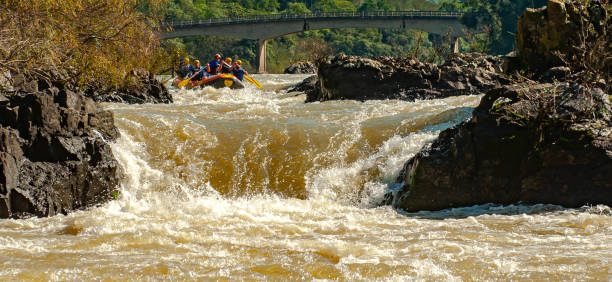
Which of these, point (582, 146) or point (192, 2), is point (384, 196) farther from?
point (192, 2)

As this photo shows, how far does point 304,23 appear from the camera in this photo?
61281 millimetres

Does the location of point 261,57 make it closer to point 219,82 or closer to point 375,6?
point 219,82

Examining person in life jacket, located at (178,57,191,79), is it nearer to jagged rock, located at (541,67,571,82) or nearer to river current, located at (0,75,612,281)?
river current, located at (0,75,612,281)

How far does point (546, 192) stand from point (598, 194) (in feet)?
1.85

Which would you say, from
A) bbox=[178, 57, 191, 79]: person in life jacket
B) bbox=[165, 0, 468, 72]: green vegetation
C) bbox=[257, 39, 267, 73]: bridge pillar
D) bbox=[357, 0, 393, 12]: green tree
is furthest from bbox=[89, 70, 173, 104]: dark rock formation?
bbox=[357, 0, 393, 12]: green tree

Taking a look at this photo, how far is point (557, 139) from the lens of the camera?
8.14 m

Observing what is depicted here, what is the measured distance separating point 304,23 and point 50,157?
54.5 m

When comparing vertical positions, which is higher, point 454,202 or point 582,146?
point 582,146

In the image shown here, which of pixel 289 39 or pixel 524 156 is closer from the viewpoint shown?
pixel 524 156

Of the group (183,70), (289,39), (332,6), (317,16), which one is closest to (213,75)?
(183,70)

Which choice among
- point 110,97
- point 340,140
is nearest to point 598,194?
point 340,140

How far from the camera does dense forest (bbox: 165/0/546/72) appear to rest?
55.7 meters

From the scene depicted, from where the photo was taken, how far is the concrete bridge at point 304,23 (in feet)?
197

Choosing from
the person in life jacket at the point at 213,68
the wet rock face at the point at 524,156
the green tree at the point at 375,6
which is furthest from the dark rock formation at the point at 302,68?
the green tree at the point at 375,6
